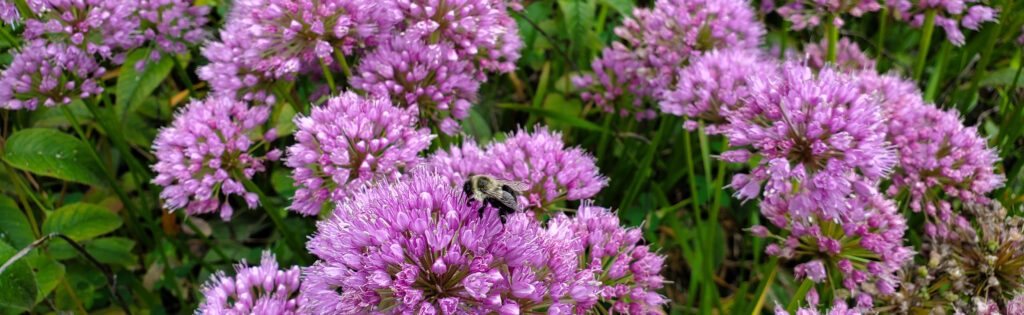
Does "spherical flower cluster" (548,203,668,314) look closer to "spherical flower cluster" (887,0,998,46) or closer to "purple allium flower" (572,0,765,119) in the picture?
"purple allium flower" (572,0,765,119)

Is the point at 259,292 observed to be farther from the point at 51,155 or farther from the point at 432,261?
the point at 51,155

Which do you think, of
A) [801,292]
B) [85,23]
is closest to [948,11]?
[801,292]

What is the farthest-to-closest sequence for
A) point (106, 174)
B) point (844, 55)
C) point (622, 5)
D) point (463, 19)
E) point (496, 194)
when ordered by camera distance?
1. point (844, 55)
2. point (622, 5)
3. point (106, 174)
4. point (463, 19)
5. point (496, 194)

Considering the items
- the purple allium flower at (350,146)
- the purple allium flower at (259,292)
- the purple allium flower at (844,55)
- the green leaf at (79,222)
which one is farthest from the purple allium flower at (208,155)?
the purple allium flower at (844,55)

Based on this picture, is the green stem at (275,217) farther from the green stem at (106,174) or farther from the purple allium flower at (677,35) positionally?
the purple allium flower at (677,35)

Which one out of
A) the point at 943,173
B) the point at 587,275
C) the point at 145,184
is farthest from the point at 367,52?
the point at 943,173

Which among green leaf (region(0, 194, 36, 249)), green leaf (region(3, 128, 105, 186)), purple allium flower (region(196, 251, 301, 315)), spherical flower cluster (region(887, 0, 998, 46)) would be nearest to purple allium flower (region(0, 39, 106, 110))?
green leaf (region(3, 128, 105, 186))
